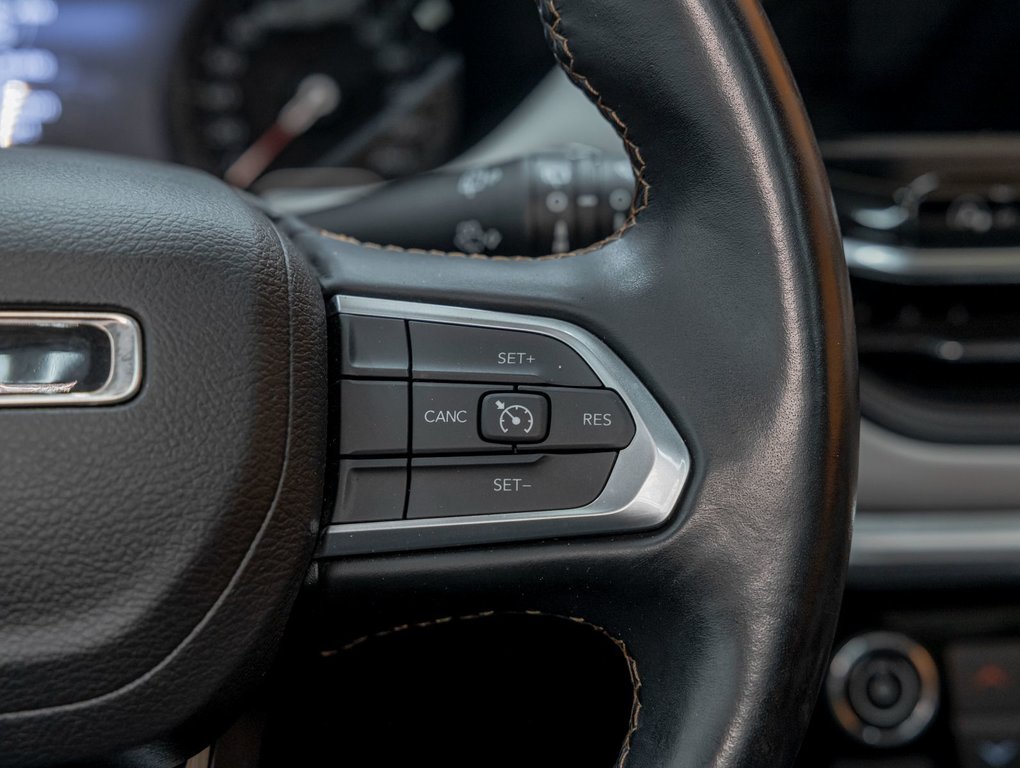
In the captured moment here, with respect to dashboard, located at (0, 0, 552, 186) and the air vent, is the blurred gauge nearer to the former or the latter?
dashboard, located at (0, 0, 552, 186)

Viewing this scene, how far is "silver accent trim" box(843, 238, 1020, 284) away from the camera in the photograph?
1139 mm

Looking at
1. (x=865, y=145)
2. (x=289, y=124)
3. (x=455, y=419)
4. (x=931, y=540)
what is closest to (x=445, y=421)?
(x=455, y=419)

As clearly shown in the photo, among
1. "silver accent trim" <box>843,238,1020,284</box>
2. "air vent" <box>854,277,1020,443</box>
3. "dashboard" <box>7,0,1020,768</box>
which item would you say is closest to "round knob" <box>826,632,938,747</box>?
"dashboard" <box>7,0,1020,768</box>

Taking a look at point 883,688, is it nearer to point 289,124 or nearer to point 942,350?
point 942,350

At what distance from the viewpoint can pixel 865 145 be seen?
1234 millimetres

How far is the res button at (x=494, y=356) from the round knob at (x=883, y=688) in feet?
1.96

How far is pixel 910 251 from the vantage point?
115 cm

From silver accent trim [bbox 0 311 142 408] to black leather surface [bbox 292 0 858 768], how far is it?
125 mm

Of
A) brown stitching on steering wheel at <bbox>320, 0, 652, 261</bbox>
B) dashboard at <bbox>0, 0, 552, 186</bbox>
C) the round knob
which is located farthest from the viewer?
dashboard at <bbox>0, 0, 552, 186</bbox>

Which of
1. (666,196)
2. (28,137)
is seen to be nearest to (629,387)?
(666,196)

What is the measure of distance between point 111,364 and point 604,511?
0.27m

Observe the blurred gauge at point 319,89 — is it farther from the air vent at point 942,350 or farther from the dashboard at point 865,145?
the air vent at point 942,350

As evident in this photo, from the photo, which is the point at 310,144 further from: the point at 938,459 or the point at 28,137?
the point at 938,459

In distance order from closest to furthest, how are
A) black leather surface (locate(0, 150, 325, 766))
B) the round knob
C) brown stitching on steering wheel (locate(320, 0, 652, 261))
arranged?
black leather surface (locate(0, 150, 325, 766))
brown stitching on steering wheel (locate(320, 0, 652, 261))
the round knob
